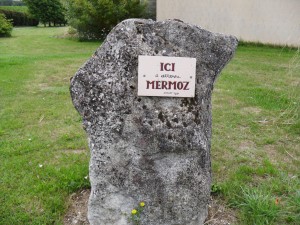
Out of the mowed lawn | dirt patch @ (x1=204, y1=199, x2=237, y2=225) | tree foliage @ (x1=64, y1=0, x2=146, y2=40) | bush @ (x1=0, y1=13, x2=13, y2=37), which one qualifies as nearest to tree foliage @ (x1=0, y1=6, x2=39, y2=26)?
bush @ (x1=0, y1=13, x2=13, y2=37)

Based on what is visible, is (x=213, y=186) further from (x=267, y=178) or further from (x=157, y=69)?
(x=157, y=69)

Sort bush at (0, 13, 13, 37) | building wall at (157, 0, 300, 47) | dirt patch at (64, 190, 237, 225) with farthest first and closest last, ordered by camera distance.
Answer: bush at (0, 13, 13, 37), building wall at (157, 0, 300, 47), dirt patch at (64, 190, 237, 225)

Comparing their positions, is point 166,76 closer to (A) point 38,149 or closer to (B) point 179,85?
(B) point 179,85

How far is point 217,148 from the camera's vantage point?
14.4 ft

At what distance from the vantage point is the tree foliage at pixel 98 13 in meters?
14.5

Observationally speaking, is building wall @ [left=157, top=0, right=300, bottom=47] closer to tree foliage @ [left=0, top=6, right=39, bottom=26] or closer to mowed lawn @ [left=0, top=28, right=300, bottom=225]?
mowed lawn @ [left=0, top=28, right=300, bottom=225]

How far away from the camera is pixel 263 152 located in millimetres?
4328

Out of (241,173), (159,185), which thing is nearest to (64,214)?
(159,185)

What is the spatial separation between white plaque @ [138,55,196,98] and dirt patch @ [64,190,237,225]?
1182 mm

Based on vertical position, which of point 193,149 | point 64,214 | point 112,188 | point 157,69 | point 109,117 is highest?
point 157,69

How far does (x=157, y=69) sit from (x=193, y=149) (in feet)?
2.09

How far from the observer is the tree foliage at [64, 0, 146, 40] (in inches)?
570

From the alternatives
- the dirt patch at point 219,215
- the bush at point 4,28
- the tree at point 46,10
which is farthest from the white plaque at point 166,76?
the tree at point 46,10

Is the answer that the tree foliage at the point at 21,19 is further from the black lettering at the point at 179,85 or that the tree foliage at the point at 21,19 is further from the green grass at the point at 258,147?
the black lettering at the point at 179,85
